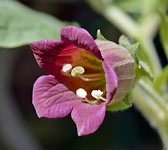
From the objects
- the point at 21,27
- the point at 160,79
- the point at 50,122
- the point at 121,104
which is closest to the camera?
the point at 121,104

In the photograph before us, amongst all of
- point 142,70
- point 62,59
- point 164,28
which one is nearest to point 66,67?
point 62,59

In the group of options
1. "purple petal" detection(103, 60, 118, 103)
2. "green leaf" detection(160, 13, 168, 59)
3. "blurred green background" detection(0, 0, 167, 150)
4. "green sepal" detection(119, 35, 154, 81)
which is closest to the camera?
"purple petal" detection(103, 60, 118, 103)

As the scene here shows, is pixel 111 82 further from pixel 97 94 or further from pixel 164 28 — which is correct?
pixel 164 28

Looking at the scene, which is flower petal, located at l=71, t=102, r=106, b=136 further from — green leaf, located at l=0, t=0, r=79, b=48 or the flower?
green leaf, located at l=0, t=0, r=79, b=48

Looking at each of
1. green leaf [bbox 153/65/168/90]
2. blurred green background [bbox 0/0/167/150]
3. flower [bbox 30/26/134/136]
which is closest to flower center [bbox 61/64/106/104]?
flower [bbox 30/26/134/136]

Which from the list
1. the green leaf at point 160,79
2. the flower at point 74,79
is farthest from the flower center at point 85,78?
the green leaf at point 160,79

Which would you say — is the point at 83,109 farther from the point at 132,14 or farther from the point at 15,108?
the point at 15,108
